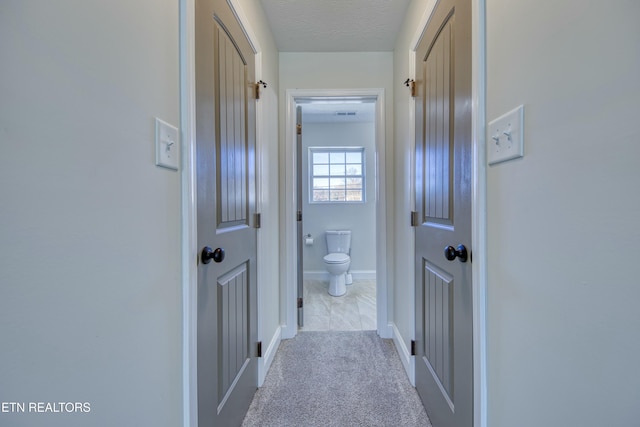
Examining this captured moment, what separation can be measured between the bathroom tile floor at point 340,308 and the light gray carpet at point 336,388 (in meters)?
0.29

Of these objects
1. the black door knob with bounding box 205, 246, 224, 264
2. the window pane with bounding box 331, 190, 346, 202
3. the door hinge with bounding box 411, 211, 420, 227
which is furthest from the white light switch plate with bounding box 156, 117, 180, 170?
the window pane with bounding box 331, 190, 346, 202

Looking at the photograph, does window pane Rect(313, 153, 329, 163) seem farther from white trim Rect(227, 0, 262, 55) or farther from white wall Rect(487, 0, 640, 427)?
white wall Rect(487, 0, 640, 427)

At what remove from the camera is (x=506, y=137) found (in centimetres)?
74

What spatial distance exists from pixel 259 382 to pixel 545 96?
6.10ft

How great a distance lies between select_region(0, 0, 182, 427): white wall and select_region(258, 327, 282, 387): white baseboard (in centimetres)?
92

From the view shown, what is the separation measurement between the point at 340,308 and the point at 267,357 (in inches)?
50.3

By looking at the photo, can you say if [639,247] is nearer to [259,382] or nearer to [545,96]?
[545,96]

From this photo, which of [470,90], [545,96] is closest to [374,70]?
[470,90]

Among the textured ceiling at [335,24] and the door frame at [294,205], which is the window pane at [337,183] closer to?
the door frame at [294,205]

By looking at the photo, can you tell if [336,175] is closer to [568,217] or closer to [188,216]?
[188,216]

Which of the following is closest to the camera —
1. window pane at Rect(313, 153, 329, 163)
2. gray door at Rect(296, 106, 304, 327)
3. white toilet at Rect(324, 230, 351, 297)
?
gray door at Rect(296, 106, 304, 327)

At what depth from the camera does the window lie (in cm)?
402

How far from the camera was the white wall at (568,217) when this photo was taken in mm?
437

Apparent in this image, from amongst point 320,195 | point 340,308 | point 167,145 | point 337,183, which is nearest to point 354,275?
point 340,308
